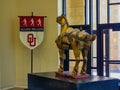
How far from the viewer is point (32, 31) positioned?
5168 millimetres

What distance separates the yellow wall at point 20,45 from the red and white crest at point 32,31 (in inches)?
6.1

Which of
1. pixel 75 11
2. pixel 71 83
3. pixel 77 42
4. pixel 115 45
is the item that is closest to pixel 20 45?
pixel 75 11

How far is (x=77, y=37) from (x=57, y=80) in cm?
59

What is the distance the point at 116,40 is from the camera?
4660 millimetres

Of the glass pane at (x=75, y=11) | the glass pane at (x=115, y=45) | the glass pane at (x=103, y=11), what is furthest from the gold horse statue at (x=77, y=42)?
the glass pane at (x=75, y=11)

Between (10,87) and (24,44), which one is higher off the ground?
(24,44)

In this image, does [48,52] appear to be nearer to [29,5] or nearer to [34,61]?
[34,61]

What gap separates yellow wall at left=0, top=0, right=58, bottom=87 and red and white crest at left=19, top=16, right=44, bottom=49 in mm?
155

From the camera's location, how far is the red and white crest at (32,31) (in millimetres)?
5145

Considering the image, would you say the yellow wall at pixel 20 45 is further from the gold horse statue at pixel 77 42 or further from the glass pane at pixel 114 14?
the gold horse statue at pixel 77 42

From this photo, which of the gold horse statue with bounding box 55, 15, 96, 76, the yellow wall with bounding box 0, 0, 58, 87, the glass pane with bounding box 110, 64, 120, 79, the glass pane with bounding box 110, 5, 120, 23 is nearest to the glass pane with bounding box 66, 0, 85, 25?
the yellow wall with bounding box 0, 0, 58, 87

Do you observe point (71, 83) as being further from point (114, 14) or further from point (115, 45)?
point (114, 14)

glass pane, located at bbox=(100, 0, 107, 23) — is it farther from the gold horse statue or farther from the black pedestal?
the black pedestal

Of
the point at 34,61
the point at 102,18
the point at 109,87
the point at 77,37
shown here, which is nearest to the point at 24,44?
the point at 34,61
